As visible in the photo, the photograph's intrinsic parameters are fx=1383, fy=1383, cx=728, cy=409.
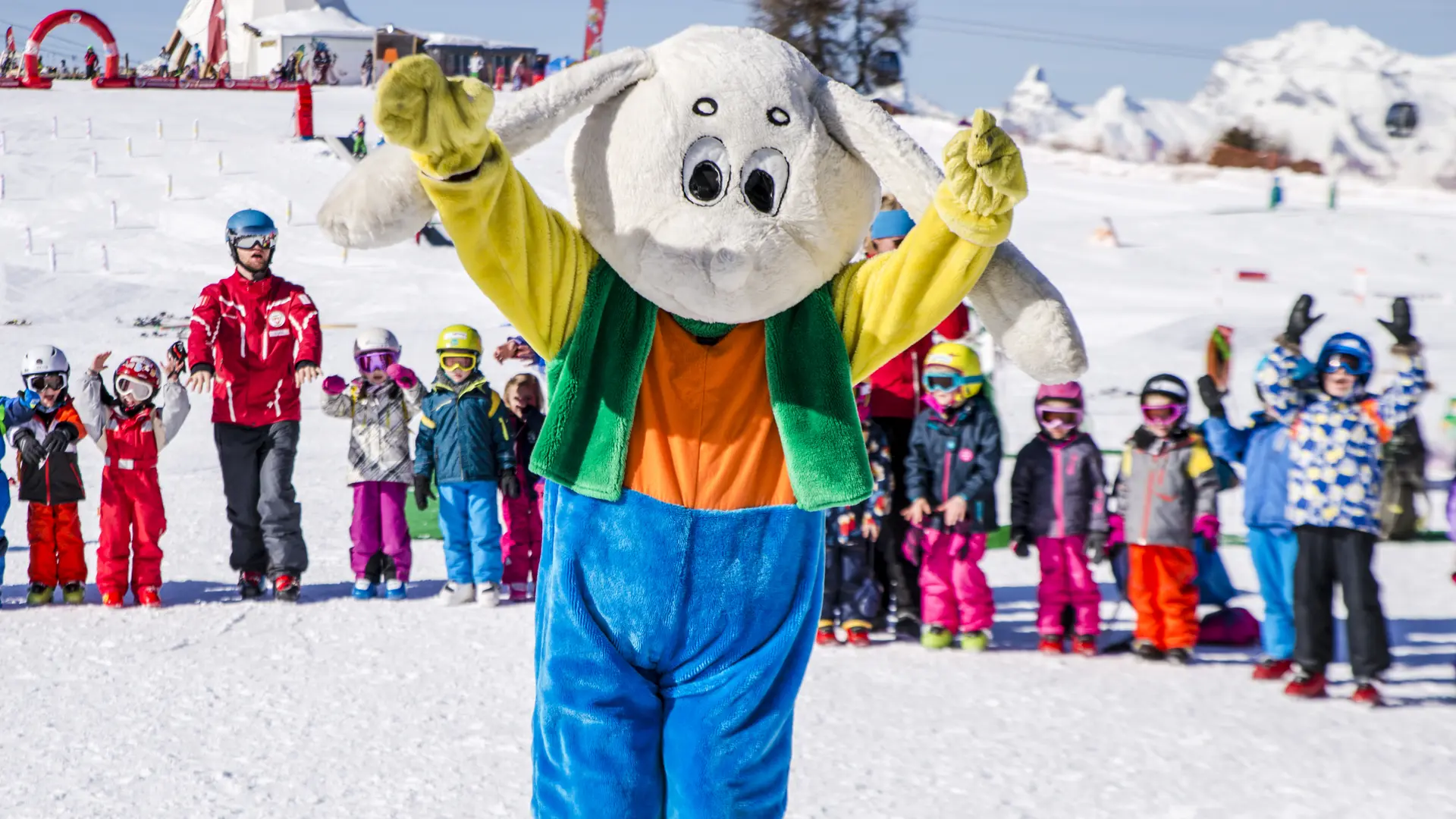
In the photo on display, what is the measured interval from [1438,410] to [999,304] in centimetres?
947

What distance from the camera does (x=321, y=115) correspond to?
100 feet

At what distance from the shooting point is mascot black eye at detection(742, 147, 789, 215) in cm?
252

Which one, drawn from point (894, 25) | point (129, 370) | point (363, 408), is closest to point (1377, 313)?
point (363, 408)

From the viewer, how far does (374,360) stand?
643 centimetres

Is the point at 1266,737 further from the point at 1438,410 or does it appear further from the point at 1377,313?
the point at 1377,313

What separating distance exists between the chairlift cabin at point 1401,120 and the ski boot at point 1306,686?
1176 inches

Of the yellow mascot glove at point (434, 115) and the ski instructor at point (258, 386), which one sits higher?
the yellow mascot glove at point (434, 115)

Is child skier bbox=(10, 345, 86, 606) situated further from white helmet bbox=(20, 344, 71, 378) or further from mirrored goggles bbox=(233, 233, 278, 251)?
mirrored goggles bbox=(233, 233, 278, 251)

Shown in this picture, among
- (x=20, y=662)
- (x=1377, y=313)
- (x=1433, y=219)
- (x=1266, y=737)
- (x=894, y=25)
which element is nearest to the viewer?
(x=1266, y=737)

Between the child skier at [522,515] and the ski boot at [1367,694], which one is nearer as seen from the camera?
the ski boot at [1367,694]

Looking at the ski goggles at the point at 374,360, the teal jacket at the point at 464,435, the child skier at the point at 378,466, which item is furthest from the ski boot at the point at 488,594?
the ski goggles at the point at 374,360

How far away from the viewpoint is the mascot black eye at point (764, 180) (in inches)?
99.1

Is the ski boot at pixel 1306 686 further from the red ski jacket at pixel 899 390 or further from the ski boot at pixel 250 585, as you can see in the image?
the ski boot at pixel 250 585

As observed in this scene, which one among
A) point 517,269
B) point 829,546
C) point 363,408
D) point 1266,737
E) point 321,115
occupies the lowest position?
point 1266,737
